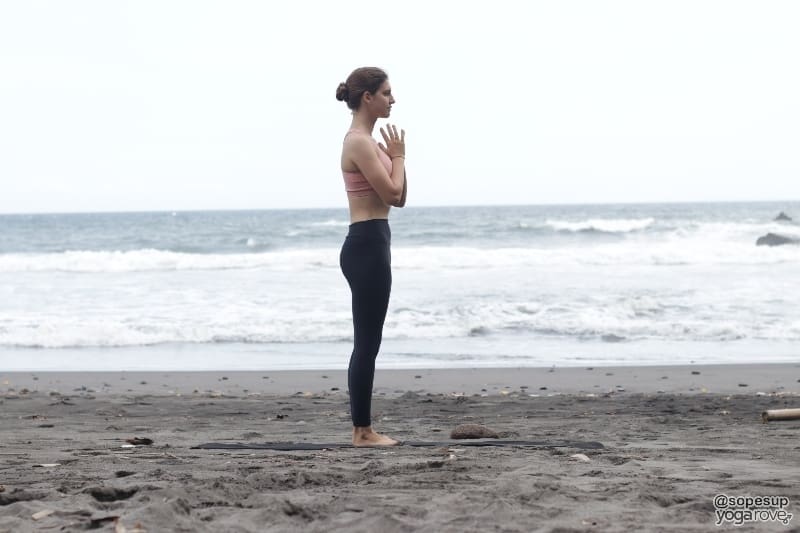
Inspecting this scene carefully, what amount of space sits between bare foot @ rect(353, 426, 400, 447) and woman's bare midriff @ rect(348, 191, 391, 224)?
105 cm

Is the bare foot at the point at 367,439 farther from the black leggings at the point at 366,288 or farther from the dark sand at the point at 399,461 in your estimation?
the dark sand at the point at 399,461

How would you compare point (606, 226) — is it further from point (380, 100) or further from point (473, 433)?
point (380, 100)

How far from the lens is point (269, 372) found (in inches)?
367

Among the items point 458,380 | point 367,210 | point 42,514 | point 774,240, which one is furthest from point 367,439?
point 774,240

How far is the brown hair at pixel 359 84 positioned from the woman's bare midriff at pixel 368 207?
1.50ft

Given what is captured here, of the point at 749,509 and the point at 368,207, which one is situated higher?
the point at 368,207

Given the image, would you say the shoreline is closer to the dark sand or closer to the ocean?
the dark sand

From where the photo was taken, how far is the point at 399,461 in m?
4.05

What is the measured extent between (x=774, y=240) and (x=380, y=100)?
101 ft

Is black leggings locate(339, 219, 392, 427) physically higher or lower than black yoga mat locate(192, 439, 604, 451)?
higher

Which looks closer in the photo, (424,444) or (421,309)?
(424,444)

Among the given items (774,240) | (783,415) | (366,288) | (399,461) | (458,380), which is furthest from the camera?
(774,240)

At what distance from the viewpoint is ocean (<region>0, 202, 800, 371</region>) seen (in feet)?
35.6

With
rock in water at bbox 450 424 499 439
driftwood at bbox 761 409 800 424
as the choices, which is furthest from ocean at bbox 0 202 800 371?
rock in water at bbox 450 424 499 439
